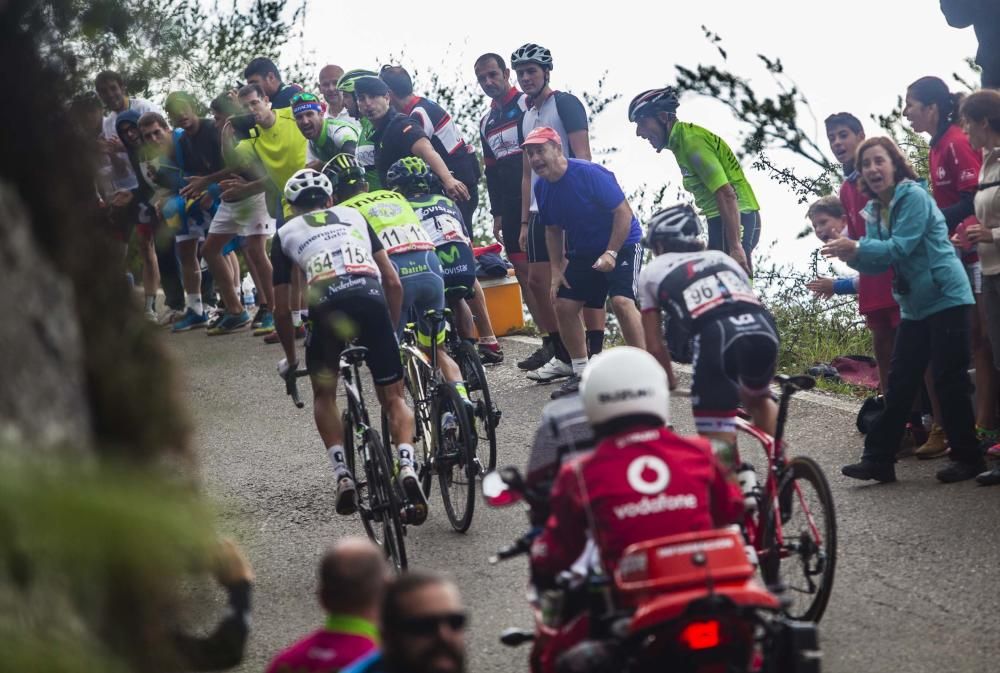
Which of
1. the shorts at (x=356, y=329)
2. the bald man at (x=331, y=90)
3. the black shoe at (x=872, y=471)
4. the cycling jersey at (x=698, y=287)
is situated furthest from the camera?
the bald man at (x=331, y=90)

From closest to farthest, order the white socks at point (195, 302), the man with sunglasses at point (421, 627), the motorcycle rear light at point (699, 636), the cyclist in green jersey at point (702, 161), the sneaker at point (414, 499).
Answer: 1. the man with sunglasses at point (421, 627)
2. the motorcycle rear light at point (699, 636)
3. the sneaker at point (414, 499)
4. the cyclist in green jersey at point (702, 161)
5. the white socks at point (195, 302)

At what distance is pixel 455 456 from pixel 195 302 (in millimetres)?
8814

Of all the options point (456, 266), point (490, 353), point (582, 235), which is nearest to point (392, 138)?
point (456, 266)

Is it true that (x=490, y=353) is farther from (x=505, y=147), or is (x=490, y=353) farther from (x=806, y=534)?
(x=806, y=534)

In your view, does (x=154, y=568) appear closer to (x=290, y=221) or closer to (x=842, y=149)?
Result: (x=290, y=221)

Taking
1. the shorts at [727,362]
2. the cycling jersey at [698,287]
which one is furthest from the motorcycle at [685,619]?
the cycling jersey at [698,287]

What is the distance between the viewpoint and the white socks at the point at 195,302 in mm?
16875

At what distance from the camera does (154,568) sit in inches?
49.7

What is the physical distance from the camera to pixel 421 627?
3039 millimetres

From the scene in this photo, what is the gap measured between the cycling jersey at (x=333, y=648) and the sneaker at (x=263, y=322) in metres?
12.9

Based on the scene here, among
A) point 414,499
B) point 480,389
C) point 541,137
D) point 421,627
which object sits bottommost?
point 414,499

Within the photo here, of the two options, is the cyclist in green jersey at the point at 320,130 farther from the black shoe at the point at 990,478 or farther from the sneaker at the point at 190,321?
the black shoe at the point at 990,478

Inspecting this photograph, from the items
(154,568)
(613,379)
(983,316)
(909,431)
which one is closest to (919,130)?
(983,316)

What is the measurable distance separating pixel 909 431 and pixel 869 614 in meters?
3.10
